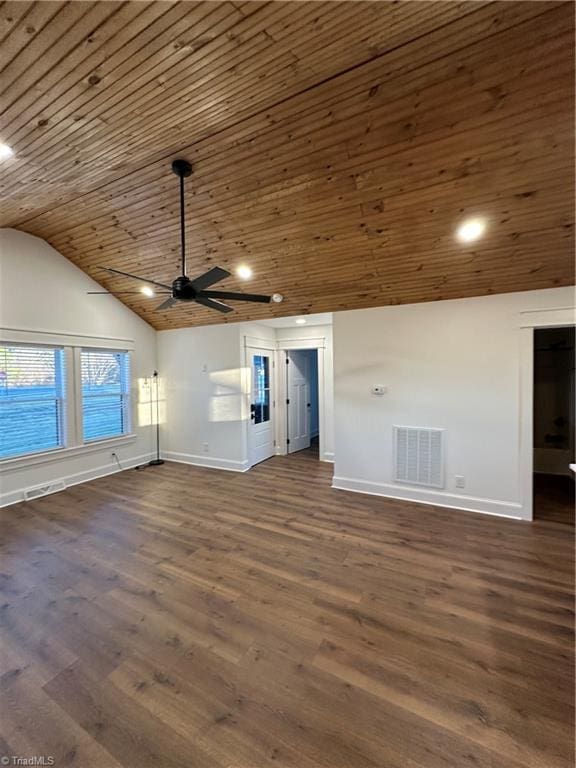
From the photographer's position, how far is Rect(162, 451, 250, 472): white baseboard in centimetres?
536

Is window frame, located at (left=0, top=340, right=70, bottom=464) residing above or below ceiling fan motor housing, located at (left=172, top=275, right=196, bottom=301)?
below

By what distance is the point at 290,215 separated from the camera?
304 cm

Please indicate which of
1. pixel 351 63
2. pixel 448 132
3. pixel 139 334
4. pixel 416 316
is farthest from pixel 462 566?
pixel 139 334

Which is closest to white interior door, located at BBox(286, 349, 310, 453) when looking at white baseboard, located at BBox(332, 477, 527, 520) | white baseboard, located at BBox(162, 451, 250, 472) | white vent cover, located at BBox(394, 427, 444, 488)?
white baseboard, located at BBox(162, 451, 250, 472)

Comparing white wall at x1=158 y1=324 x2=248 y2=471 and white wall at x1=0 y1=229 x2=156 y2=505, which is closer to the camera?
white wall at x1=0 y1=229 x2=156 y2=505

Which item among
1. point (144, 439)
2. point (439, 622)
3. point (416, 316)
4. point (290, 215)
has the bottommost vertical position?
point (439, 622)

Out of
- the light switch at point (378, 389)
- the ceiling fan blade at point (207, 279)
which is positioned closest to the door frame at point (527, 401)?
the light switch at point (378, 389)

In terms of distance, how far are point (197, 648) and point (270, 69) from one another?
3502mm

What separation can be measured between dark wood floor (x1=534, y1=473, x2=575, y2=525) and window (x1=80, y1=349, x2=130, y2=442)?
624 cm

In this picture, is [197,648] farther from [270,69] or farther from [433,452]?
[270,69]

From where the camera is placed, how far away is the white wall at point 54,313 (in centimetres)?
409

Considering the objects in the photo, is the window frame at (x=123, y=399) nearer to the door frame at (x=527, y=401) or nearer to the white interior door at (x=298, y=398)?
the white interior door at (x=298, y=398)

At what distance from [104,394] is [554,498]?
6.89 meters

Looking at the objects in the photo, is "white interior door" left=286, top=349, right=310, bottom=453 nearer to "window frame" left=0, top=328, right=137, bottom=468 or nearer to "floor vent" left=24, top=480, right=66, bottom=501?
"window frame" left=0, top=328, right=137, bottom=468
